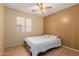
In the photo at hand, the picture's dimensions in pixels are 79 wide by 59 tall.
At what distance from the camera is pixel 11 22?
146cm

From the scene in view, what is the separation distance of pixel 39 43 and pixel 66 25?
0.87 metres

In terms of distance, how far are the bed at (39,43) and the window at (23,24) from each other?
0.21 meters

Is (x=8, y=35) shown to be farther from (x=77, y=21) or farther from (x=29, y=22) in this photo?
(x=77, y=21)

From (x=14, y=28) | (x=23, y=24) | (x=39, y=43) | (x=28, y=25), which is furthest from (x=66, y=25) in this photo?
(x=14, y=28)

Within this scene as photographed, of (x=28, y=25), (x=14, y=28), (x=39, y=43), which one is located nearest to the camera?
(x=14, y=28)

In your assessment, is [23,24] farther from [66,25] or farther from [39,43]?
[66,25]

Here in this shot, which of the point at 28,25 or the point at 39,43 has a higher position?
the point at 28,25

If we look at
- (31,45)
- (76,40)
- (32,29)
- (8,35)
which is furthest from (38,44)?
(76,40)

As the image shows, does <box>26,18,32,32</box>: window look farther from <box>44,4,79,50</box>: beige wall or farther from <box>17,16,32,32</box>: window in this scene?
<box>44,4,79,50</box>: beige wall

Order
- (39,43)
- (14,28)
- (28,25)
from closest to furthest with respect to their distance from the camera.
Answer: (14,28) → (28,25) → (39,43)

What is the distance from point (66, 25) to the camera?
6.68 ft

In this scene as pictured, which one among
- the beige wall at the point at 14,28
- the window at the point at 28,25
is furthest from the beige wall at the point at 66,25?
the window at the point at 28,25

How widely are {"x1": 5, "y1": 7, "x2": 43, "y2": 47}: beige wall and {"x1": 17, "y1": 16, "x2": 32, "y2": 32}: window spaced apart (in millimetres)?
65

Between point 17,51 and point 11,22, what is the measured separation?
0.62 m
